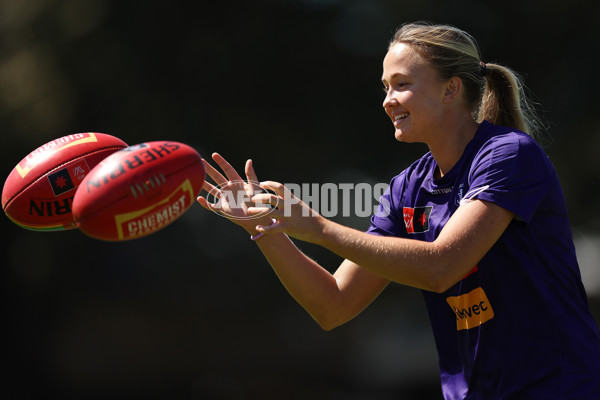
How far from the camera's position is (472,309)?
2457 mm

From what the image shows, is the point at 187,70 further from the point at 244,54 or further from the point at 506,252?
the point at 506,252

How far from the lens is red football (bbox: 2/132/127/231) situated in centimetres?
277

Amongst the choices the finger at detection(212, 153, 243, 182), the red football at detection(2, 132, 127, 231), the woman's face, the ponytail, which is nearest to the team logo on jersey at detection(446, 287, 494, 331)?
the woman's face

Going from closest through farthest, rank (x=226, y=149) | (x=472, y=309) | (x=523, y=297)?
(x=523, y=297) < (x=472, y=309) < (x=226, y=149)

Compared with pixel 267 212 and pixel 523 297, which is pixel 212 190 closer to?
pixel 267 212

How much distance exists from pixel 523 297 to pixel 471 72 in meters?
0.89

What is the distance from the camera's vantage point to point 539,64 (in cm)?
774

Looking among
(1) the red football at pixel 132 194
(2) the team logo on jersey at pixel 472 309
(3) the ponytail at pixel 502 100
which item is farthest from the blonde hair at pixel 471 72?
(1) the red football at pixel 132 194

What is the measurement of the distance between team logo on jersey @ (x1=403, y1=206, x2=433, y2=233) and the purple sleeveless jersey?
0.45 ft

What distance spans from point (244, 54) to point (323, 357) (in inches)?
128

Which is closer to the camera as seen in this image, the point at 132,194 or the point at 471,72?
the point at 132,194

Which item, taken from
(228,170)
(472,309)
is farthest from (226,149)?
(472,309)

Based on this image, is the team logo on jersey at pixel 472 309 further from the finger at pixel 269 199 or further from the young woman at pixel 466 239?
the finger at pixel 269 199

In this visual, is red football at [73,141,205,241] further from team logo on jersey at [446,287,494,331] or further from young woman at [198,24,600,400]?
team logo on jersey at [446,287,494,331]
